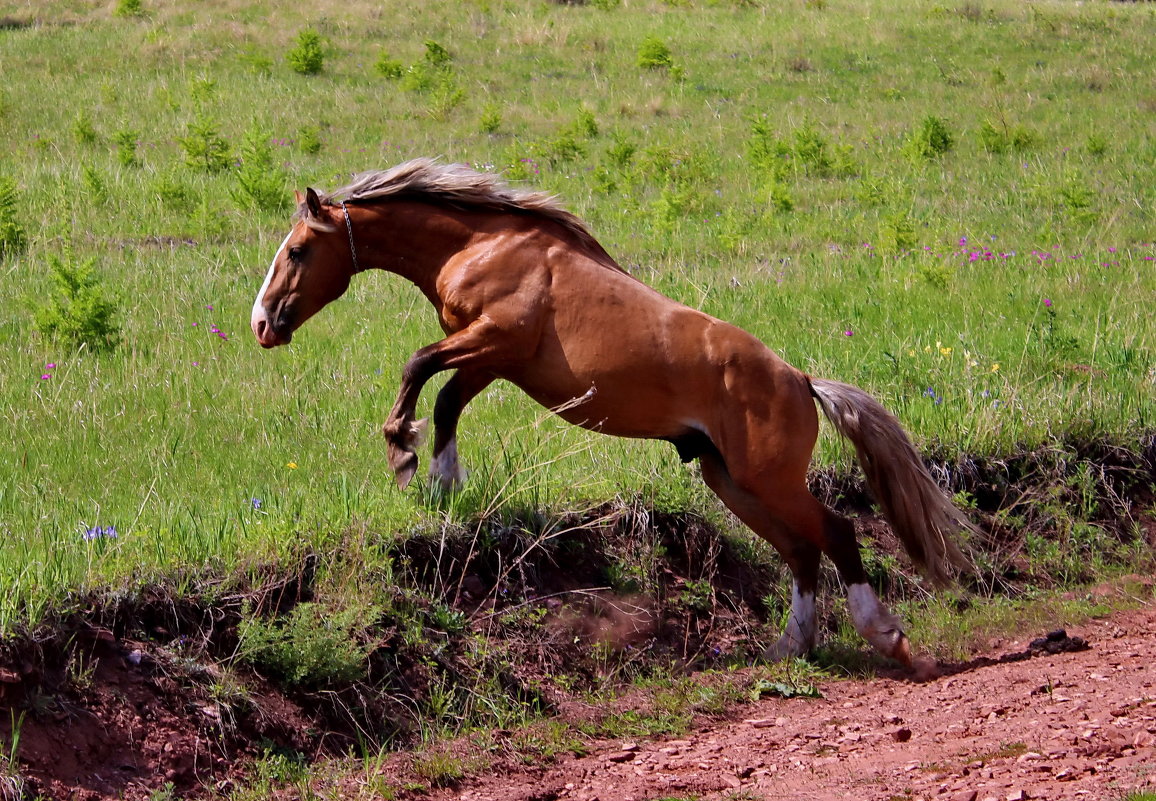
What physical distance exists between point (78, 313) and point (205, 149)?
23.0 ft

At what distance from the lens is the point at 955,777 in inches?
199

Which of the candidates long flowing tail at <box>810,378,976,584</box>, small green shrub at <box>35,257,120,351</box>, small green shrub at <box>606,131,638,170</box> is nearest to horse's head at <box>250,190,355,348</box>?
long flowing tail at <box>810,378,976,584</box>

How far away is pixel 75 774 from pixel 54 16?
23.2 meters

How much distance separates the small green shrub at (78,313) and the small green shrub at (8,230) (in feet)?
Answer: 9.93

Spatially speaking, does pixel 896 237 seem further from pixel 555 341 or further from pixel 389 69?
pixel 389 69

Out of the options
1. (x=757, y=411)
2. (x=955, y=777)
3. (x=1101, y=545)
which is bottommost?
(x=1101, y=545)

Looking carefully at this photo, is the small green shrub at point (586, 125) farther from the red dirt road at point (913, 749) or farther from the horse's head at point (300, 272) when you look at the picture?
the red dirt road at point (913, 749)

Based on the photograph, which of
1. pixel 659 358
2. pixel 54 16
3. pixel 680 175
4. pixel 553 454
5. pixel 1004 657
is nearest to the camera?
pixel 659 358

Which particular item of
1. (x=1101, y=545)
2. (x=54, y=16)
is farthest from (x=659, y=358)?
(x=54, y=16)

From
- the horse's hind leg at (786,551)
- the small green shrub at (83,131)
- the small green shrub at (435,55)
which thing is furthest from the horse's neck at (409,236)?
the small green shrub at (435,55)

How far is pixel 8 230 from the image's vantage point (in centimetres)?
1226

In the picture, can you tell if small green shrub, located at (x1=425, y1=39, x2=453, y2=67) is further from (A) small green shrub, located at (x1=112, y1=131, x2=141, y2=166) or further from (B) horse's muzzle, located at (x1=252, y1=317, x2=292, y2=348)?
(B) horse's muzzle, located at (x1=252, y1=317, x2=292, y2=348)

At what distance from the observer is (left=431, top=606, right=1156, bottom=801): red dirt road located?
4980 mm

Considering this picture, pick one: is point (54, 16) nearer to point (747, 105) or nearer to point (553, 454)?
point (747, 105)
